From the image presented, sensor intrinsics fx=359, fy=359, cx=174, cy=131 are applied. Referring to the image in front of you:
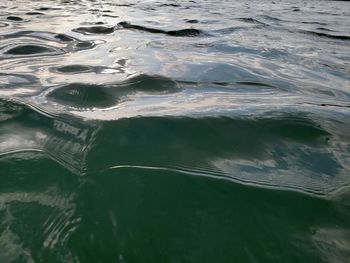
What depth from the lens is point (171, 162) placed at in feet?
5.39

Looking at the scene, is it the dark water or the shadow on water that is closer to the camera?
the dark water

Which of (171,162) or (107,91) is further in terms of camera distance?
(107,91)

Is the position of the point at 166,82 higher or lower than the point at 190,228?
lower

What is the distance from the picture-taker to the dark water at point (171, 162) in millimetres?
1193

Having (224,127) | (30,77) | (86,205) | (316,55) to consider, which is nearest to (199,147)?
(224,127)

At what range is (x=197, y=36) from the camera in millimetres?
5371

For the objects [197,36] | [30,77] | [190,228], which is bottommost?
[197,36]

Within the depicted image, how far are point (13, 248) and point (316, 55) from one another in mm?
4112

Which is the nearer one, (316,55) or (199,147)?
(199,147)

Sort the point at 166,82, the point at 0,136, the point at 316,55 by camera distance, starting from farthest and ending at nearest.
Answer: the point at 316,55, the point at 166,82, the point at 0,136

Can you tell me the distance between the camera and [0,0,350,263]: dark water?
1.19 m

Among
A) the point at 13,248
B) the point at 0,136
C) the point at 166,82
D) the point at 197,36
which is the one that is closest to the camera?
the point at 13,248

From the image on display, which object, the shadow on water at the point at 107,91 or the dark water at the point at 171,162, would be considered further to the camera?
the shadow on water at the point at 107,91

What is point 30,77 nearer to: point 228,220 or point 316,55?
point 228,220
